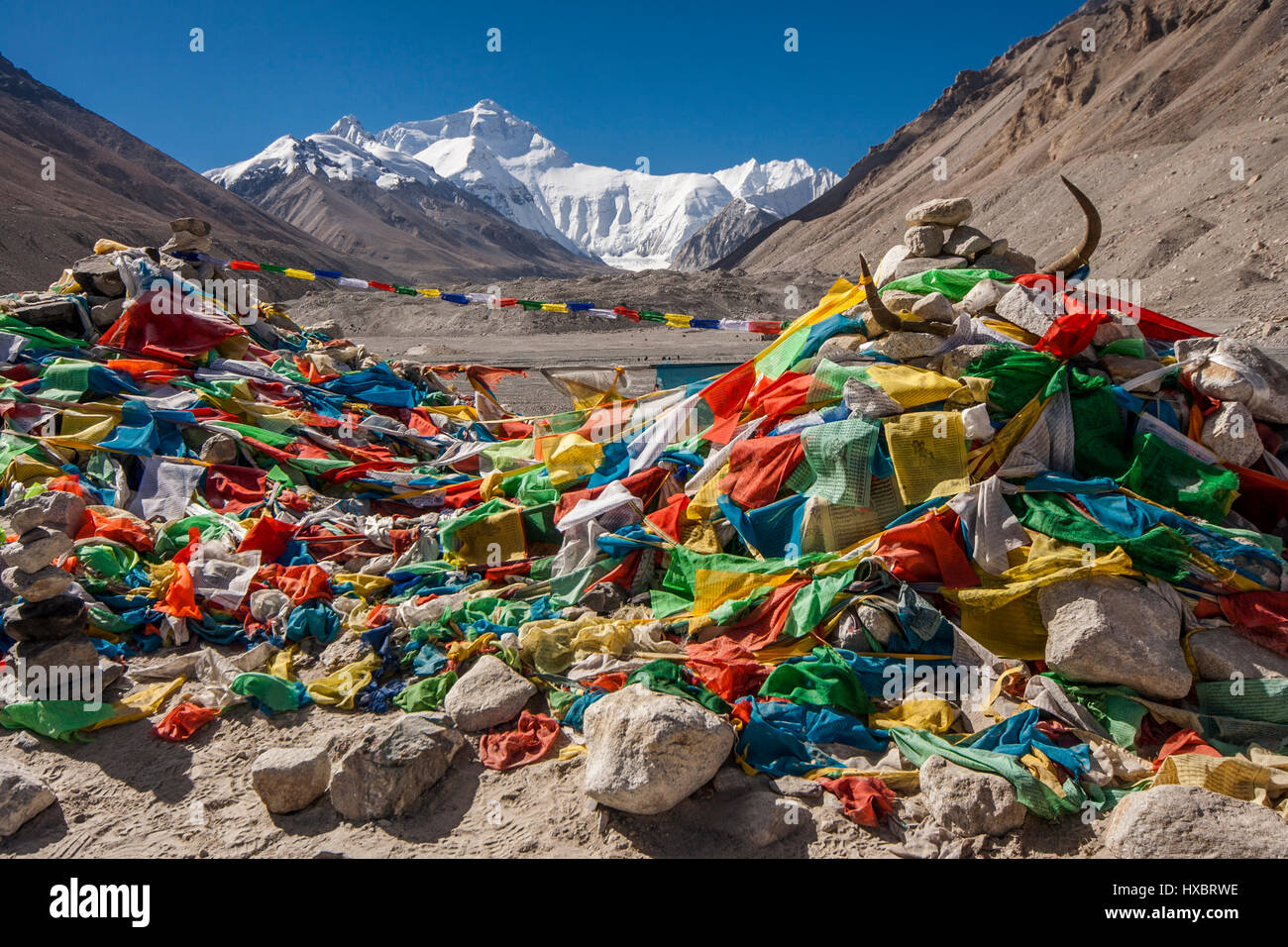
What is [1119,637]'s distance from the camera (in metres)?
3.36

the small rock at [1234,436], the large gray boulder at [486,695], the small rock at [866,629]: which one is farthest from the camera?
the small rock at [1234,436]

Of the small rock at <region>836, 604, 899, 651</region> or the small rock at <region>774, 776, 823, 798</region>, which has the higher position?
the small rock at <region>836, 604, 899, 651</region>

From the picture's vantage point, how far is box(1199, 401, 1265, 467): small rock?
4.11m

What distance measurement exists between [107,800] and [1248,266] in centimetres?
2260

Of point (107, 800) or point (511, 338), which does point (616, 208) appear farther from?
point (107, 800)

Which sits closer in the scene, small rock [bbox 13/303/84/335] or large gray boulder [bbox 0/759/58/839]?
large gray boulder [bbox 0/759/58/839]

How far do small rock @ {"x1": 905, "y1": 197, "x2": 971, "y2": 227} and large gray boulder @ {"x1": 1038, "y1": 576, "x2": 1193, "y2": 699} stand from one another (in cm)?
357

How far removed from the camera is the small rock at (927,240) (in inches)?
247

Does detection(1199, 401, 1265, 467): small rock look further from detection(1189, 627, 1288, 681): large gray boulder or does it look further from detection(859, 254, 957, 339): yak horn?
detection(859, 254, 957, 339): yak horn

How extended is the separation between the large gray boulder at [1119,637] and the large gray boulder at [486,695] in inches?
95.1

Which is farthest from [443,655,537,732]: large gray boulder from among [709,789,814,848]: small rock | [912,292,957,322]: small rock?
[912,292,957,322]: small rock

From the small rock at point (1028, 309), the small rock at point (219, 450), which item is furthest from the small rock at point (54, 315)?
the small rock at point (1028, 309)

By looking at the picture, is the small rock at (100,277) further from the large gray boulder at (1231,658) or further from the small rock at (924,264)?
the large gray boulder at (1231,658)
